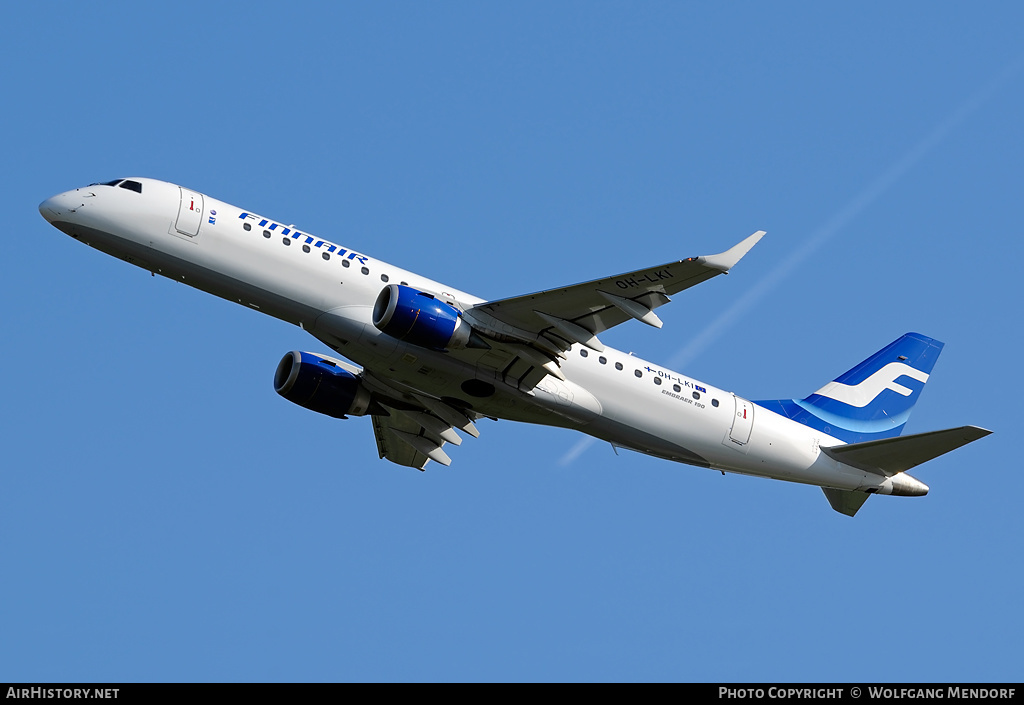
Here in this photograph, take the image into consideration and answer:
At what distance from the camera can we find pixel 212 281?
3603 centimetres

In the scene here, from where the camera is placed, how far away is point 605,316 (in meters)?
35.9

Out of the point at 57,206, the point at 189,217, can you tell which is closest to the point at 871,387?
the point at 189,217

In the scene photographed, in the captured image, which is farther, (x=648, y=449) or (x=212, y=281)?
(x=648, y=449)

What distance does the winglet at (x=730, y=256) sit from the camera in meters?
31.9

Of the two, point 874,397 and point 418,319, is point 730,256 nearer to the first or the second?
point 418,319

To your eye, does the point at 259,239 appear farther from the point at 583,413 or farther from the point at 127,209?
the point at 583,413

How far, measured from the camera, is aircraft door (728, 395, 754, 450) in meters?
41.0
